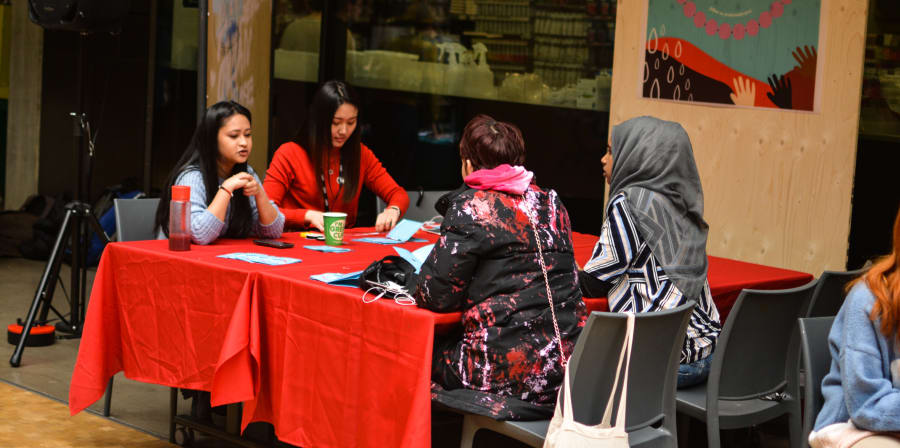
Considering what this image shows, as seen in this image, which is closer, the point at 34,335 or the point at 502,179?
the point at 502,179

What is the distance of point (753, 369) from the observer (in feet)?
10.9

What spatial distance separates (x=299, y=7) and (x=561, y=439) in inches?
221

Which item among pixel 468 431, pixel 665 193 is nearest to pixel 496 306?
pixel 468 431

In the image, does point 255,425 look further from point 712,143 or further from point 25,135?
point 25,135

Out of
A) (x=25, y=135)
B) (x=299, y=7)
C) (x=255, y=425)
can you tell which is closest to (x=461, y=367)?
(x=255, y=425)

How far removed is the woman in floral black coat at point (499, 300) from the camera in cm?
295

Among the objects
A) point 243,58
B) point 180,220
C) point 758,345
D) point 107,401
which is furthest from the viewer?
point 243,58

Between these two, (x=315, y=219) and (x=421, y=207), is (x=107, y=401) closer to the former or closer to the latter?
(x=315, y=219)

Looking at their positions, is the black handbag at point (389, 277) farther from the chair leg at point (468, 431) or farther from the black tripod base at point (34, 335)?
the black tripod base at point (34, 335)

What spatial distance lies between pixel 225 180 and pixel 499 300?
4.91 feet

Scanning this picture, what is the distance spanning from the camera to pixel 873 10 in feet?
15.8

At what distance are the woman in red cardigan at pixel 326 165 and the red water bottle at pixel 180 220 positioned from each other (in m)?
0.84

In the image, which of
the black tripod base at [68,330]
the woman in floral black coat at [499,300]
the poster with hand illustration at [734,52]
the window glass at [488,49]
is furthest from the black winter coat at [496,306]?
the window glass at [488,49]

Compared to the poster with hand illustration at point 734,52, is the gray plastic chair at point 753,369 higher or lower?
lower
